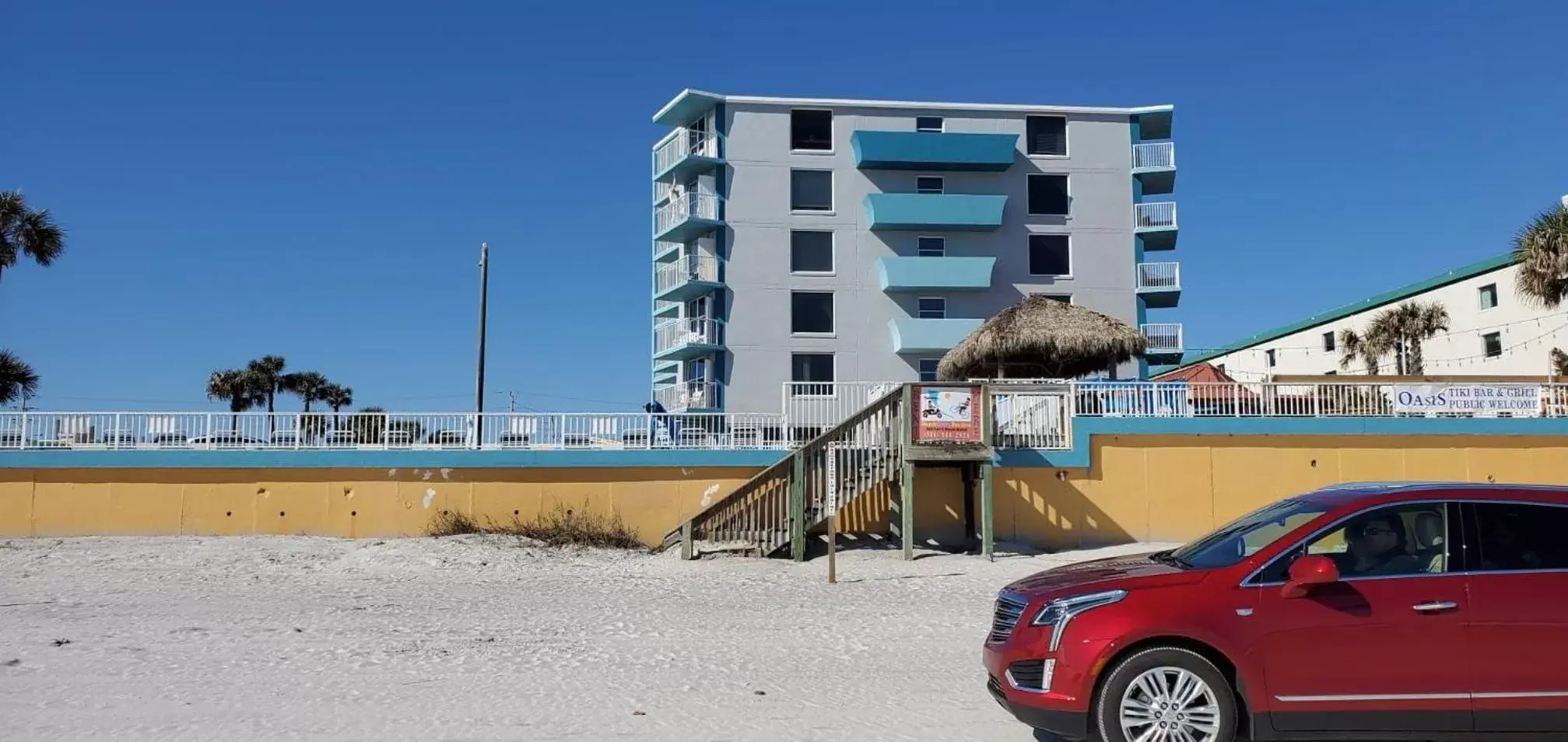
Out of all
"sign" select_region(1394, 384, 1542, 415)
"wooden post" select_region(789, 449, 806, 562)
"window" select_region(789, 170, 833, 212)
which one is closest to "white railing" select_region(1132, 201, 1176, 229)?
"window" select_region(789, 170, 833, 212)

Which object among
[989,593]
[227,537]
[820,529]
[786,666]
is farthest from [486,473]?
[786,666]

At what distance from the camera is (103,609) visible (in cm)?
1338

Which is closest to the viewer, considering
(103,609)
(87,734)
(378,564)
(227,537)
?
(87,734)

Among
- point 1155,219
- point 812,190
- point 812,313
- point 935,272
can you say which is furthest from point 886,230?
point 1155,219

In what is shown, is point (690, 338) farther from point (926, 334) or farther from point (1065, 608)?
point (1065, 608)

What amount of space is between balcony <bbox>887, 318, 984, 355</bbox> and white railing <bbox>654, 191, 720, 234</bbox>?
765 centimetres

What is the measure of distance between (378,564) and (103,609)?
432cm

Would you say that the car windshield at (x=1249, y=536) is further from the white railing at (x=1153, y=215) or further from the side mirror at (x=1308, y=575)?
the white railing at (x=1153, y=215)

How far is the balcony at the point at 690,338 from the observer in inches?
1576

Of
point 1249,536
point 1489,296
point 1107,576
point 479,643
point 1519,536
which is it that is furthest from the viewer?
point 1489,296

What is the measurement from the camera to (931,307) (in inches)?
1617

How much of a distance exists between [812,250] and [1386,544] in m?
34.9

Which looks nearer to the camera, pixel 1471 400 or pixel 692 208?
pixel 1471 400

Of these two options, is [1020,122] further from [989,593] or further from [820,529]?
[989,593]
